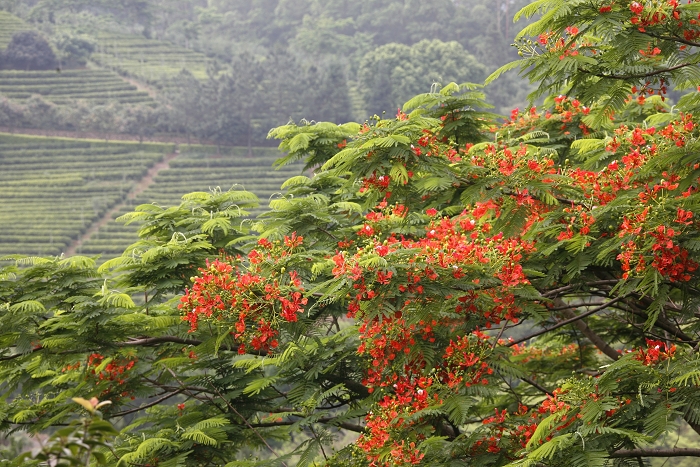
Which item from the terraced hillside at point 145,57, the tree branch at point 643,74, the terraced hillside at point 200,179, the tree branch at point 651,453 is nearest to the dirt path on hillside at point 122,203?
the terraced hillside at point 200,179

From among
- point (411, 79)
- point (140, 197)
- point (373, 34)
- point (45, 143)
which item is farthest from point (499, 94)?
point (45, 143)

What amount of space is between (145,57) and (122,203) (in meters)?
27.0

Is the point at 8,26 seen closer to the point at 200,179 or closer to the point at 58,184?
the point at 58,184

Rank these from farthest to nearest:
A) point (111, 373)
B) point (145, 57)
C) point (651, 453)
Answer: point (145, 57), point (111, 373), point (651, 453)

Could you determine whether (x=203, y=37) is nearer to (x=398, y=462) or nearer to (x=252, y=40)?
(x=252, y=40)

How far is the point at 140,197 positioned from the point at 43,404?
3832 cm

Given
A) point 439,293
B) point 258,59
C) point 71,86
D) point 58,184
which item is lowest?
point 58,184

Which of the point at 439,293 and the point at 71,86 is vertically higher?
the point at 439,293

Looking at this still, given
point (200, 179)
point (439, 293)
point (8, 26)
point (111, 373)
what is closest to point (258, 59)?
point (200, 179)

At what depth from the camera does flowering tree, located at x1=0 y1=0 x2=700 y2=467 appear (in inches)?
160

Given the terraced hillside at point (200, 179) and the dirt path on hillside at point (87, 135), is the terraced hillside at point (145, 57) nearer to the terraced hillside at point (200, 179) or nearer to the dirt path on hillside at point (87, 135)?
the dirt path on hillside at point (87, 135)

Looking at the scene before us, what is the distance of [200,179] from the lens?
46.1 meters

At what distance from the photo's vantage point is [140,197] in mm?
43656

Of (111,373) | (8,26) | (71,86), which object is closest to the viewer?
(111,373)
